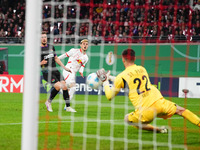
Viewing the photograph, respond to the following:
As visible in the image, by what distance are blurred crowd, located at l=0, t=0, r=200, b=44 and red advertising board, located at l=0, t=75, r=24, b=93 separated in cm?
287

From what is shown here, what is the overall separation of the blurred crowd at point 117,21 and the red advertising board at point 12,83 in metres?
2.87

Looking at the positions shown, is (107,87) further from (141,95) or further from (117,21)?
(117,21)

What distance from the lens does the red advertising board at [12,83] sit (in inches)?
781

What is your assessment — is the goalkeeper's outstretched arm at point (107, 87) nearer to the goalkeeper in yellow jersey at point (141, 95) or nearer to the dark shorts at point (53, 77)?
the goalkeeper in yellow jersey at point (141, 95)

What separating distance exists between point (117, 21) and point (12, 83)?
13196 mm

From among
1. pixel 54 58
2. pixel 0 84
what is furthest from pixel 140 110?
pixel 0 84

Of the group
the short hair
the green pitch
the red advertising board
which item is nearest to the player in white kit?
the green pitch

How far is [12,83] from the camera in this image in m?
20.1

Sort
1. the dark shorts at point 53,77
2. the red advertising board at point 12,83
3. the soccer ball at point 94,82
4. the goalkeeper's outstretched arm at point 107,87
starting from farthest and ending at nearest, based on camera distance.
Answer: the red advertising board at point 12,83
the dark shorts at point 53,77
the soccer ball at point 94,82
the goalkeeper's outstretched arm at point 107,87

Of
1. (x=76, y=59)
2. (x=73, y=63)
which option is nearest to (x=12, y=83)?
(x=73, y=63)

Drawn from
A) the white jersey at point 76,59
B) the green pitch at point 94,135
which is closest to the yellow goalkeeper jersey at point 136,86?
the green pitch at point 94,135

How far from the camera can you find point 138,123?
7.01 meters

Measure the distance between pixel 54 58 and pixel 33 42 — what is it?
6203 mm

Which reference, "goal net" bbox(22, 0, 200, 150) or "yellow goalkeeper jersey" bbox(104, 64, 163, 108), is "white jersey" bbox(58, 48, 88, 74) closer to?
"goal net" bbox(22, 0, 200, 150)
